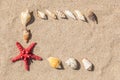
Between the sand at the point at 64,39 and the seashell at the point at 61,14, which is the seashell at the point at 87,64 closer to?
the sand at the point at 64,39

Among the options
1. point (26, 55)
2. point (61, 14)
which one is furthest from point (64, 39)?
point (26, 55)

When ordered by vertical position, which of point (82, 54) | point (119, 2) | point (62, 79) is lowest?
point (62, 79)

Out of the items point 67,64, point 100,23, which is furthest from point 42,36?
point 100,23

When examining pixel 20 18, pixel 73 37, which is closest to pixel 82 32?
pixel 73 37

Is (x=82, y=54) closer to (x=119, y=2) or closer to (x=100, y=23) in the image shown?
(x=100, y=23)

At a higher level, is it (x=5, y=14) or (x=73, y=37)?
(x=5, y=14)

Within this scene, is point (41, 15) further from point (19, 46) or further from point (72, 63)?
point (72, 63)

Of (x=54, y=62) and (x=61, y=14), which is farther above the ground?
(x=61, y=14)
